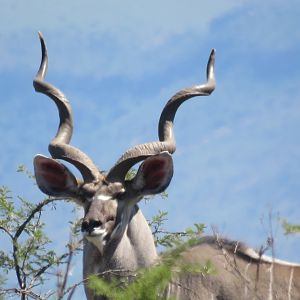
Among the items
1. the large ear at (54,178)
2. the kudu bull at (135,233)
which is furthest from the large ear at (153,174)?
the large ear at (54,178)

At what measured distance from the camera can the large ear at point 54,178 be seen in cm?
625

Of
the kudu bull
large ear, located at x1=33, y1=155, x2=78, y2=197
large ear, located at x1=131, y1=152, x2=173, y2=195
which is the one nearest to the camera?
the kudu bull

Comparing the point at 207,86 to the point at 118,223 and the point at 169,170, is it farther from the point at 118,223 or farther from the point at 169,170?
the point at 118,223

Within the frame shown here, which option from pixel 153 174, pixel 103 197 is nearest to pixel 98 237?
pixel 103 197

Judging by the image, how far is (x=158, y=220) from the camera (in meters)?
7.40

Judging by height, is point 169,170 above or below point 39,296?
above

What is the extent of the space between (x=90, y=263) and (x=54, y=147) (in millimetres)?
903

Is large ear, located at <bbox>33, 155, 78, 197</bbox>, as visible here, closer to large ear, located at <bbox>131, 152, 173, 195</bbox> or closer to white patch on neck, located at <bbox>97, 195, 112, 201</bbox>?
white patch on neck, located at <bbox>97, 195, 112, 201</bbox>

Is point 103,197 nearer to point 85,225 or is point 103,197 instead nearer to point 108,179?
point 108,179

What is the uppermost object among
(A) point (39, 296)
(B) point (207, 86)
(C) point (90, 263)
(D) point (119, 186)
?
(B) point (207, 86)

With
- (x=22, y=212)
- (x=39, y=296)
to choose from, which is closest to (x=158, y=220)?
(x=22, y=212)

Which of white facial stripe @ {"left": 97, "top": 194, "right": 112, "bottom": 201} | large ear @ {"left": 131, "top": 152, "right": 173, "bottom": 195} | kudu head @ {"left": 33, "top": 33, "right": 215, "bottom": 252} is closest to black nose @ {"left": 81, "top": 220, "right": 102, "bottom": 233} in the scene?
kudu head @ {"left": 33, "top": 33, "right": 215, "bottom": 252}

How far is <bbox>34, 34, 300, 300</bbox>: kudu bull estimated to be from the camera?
5867mm

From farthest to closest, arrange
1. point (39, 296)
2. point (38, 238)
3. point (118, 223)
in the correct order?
point (38, 238), point (118, 223), point (39, 296)
